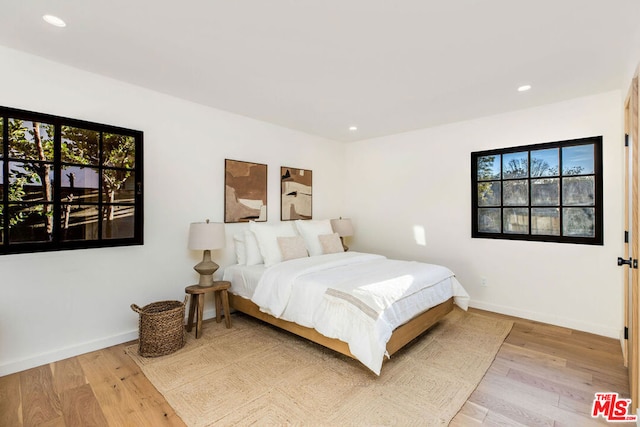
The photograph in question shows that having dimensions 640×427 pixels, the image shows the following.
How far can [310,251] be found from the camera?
13.3ft

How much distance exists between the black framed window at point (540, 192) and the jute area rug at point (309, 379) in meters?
1.28

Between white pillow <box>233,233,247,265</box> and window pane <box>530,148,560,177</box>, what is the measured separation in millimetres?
3525

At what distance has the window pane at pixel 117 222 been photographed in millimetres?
2766

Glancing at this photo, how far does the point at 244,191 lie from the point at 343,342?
2.29m

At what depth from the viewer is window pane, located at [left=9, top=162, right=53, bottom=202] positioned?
232cm

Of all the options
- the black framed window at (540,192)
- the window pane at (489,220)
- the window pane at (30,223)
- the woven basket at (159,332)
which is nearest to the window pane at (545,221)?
the black framed window at (540,192)

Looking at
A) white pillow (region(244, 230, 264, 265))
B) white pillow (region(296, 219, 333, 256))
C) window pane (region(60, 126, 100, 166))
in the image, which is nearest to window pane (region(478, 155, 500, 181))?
white pillow (region(296, 219, 333, 256))

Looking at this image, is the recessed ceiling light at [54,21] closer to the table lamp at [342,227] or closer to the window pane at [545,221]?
the table lamp at [342,227]

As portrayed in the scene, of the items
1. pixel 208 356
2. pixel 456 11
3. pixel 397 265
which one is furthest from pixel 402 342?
pixel 456 11

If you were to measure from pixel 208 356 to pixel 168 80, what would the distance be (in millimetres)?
2537

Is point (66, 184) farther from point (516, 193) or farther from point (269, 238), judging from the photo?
point (516, 193)

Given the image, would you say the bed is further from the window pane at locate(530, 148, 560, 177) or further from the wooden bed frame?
the window pane at locate(530, 148, 560, 177)

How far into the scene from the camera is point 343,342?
2387 mm

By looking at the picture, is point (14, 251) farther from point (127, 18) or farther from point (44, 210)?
point (127, 18)
